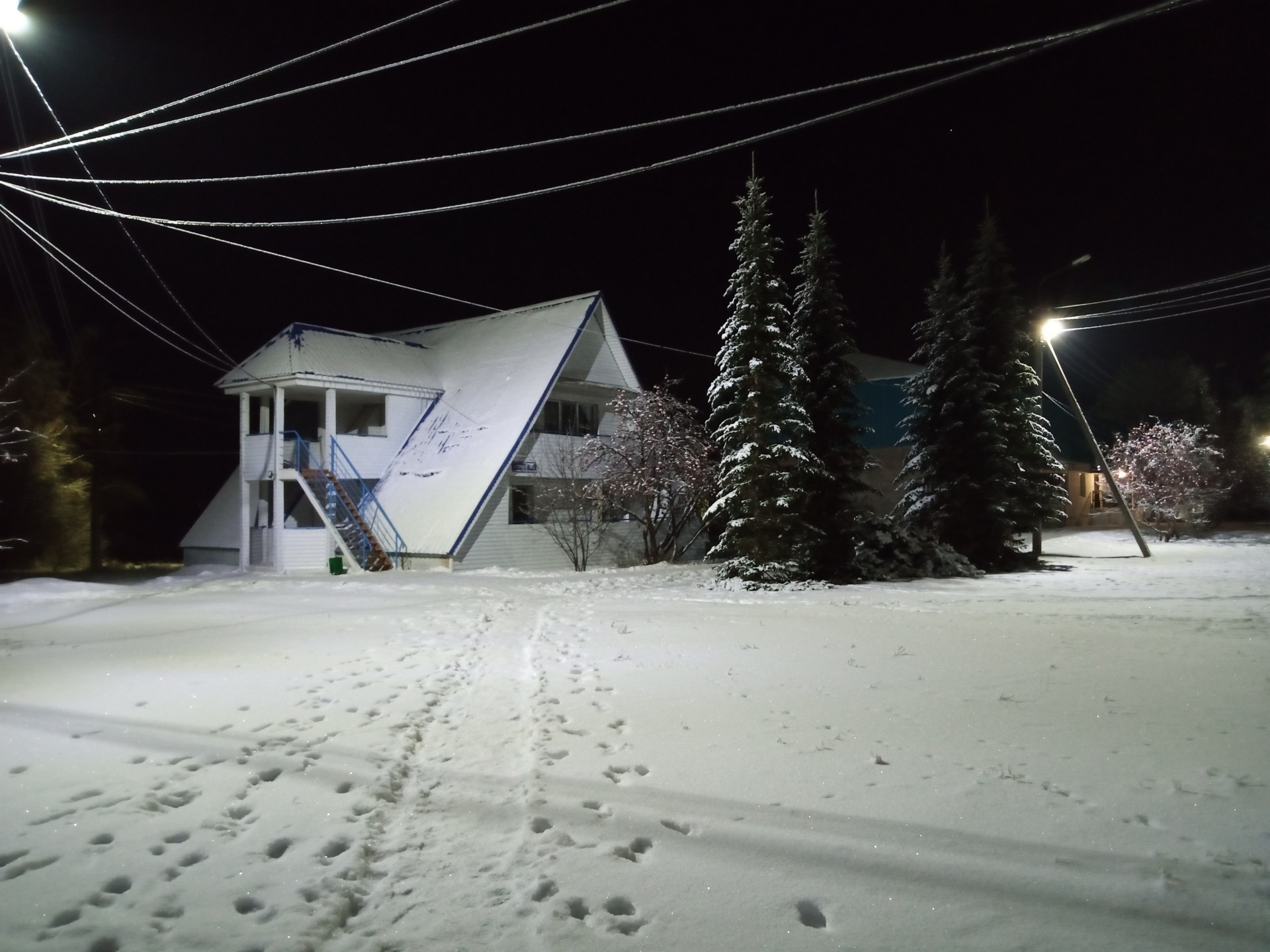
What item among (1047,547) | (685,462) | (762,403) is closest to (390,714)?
(762,403)

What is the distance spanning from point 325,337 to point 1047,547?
977 inches

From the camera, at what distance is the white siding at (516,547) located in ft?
72.8

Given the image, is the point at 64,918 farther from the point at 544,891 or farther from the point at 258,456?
the point at 258,456

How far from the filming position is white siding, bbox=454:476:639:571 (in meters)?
22.2

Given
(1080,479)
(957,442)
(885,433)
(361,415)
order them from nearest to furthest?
(957,442)
(361,415)
(885,433)
(1080,479)

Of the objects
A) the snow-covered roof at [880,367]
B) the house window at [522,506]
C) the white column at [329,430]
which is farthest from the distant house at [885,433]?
the white column at [329,430]

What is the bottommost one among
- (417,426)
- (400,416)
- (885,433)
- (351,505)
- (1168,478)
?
(351,505)

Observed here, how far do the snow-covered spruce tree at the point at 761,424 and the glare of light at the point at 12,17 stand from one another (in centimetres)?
1295

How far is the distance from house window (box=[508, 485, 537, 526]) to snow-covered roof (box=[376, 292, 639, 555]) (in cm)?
205

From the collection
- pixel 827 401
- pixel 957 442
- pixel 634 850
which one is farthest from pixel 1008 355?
pixel 634 850

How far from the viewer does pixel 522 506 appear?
24047 millimetres

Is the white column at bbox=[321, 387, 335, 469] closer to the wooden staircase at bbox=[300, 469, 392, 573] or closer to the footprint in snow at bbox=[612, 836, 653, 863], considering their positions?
the wooden staircase at bbox=[300, 469, 392, 573]

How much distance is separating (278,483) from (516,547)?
22.9ft

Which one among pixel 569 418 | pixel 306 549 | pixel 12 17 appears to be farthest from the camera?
pixel 569 418
